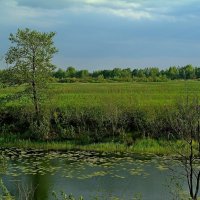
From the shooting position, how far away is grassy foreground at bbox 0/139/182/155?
22.9m

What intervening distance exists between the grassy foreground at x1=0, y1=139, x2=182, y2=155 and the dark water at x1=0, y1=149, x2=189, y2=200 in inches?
35.5

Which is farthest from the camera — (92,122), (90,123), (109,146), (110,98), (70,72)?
(70,72)

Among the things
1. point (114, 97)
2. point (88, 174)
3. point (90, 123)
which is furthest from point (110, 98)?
point (88, 174)

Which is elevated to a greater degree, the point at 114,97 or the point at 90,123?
the point at 114,97

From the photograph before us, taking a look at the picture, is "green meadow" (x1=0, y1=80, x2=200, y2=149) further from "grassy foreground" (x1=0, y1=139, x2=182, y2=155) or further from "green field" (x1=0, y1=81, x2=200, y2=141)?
"grassy foreground" (x1=0, y1=139, x2=182, y2=155)

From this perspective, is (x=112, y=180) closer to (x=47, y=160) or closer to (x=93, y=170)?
(x=93, y=170)

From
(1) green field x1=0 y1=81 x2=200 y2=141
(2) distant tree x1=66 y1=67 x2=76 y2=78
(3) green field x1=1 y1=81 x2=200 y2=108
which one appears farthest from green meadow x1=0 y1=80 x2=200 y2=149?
(2) distant tree x1=66 y1=67 x2=76 y2=78

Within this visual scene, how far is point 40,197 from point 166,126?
1094 cm

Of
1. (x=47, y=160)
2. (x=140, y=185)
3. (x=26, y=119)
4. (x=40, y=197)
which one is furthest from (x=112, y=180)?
(x=26, y=119)

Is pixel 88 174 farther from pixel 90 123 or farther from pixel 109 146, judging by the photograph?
pixel 90 123

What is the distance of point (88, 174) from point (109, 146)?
18.3 feet

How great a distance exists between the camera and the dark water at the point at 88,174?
51.9 ft

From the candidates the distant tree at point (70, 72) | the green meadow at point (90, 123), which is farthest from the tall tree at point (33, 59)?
the distant tree at point (70, 72)

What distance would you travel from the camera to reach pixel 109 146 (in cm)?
2384
